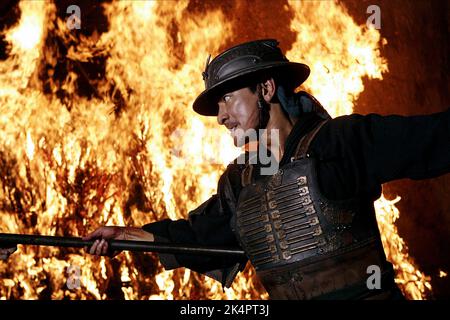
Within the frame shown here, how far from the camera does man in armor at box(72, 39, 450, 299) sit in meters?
3.22

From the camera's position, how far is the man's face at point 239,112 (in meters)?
3.74

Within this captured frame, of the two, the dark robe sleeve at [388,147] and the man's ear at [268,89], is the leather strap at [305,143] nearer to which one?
the dark robe sleeve at [388,147]

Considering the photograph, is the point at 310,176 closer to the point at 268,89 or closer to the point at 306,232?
the point at 306,232

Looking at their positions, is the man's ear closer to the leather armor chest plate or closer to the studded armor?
the studded armor

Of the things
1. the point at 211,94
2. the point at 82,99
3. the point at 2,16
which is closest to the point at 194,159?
the point at 82,99

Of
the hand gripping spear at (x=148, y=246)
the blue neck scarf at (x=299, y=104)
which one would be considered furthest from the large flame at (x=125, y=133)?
the blue neck scarf at (x=299, y=104)

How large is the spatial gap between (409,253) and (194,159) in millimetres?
3602

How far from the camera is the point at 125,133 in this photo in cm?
845

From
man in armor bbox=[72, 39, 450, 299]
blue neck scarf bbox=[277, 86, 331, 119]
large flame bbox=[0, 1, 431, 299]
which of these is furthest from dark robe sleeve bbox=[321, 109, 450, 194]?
large flame bbox=[0, 1, 431, 299]

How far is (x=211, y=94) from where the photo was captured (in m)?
3.95

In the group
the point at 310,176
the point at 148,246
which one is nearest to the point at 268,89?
the point at 310,176

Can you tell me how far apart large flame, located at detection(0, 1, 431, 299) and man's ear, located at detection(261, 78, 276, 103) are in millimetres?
4389

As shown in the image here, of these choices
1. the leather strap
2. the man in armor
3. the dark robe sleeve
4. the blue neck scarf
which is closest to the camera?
the dark robe sleeve
